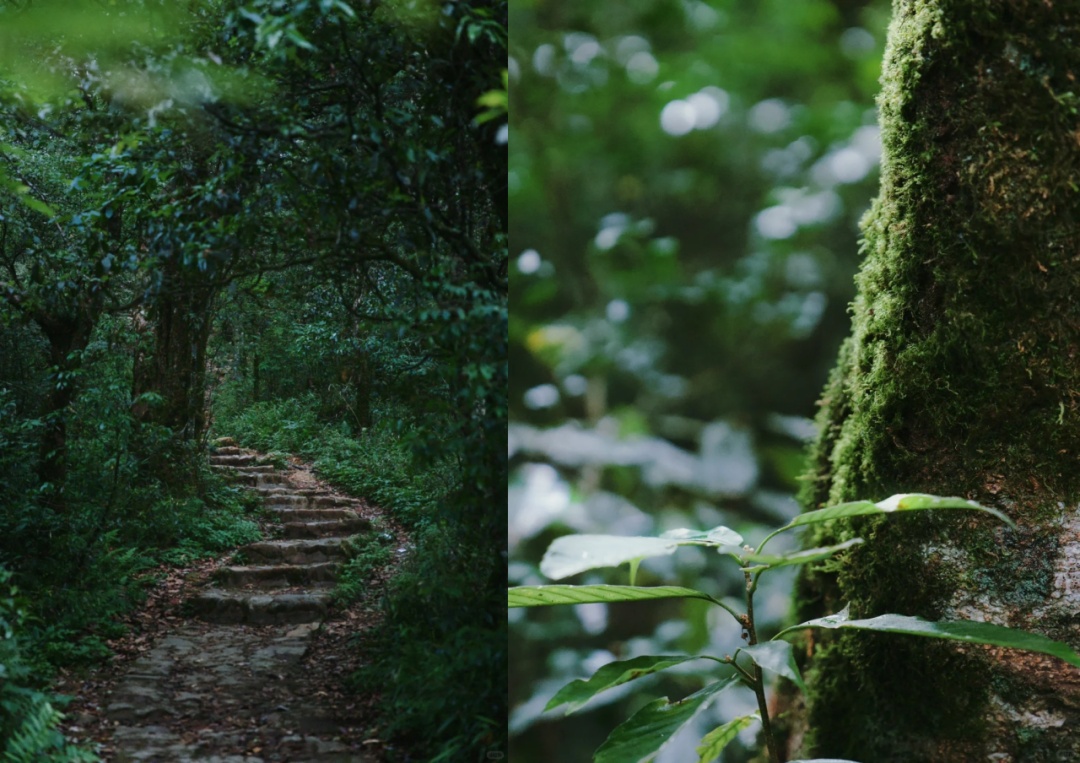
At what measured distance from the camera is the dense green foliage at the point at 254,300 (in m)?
1.57

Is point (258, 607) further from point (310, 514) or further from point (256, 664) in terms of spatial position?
point (310, 514)

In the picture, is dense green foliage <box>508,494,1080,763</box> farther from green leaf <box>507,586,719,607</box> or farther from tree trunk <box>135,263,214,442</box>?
tree trunk <box>135,263,214,442</box>

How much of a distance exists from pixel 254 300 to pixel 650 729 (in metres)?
1.25

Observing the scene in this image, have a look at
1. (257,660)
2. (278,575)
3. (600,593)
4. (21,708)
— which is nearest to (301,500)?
(278,575)

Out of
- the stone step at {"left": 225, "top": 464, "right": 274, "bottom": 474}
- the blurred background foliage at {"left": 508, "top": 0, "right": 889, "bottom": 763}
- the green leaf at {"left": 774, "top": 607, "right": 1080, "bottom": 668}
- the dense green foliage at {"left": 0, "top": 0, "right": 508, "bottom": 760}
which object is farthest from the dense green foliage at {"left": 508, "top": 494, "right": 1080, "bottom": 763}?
the stone step at {"left": 225, "top": 464, "right": 274, "bottom": 474}

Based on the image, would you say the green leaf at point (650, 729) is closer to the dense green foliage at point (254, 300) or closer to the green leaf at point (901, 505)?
the green leaf at point (901, 505)

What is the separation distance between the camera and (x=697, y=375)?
6.32 feet

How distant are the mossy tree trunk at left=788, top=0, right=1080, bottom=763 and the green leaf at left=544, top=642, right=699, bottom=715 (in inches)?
14.8

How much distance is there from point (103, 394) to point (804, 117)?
1.77 metres

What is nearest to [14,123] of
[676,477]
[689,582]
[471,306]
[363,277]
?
[363,277]

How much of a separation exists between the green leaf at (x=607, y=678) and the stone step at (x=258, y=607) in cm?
78

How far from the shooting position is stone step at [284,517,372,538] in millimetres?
1813

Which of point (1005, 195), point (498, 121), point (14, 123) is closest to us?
point (1005, 195)

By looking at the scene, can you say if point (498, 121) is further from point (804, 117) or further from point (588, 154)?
point (804, 117)
